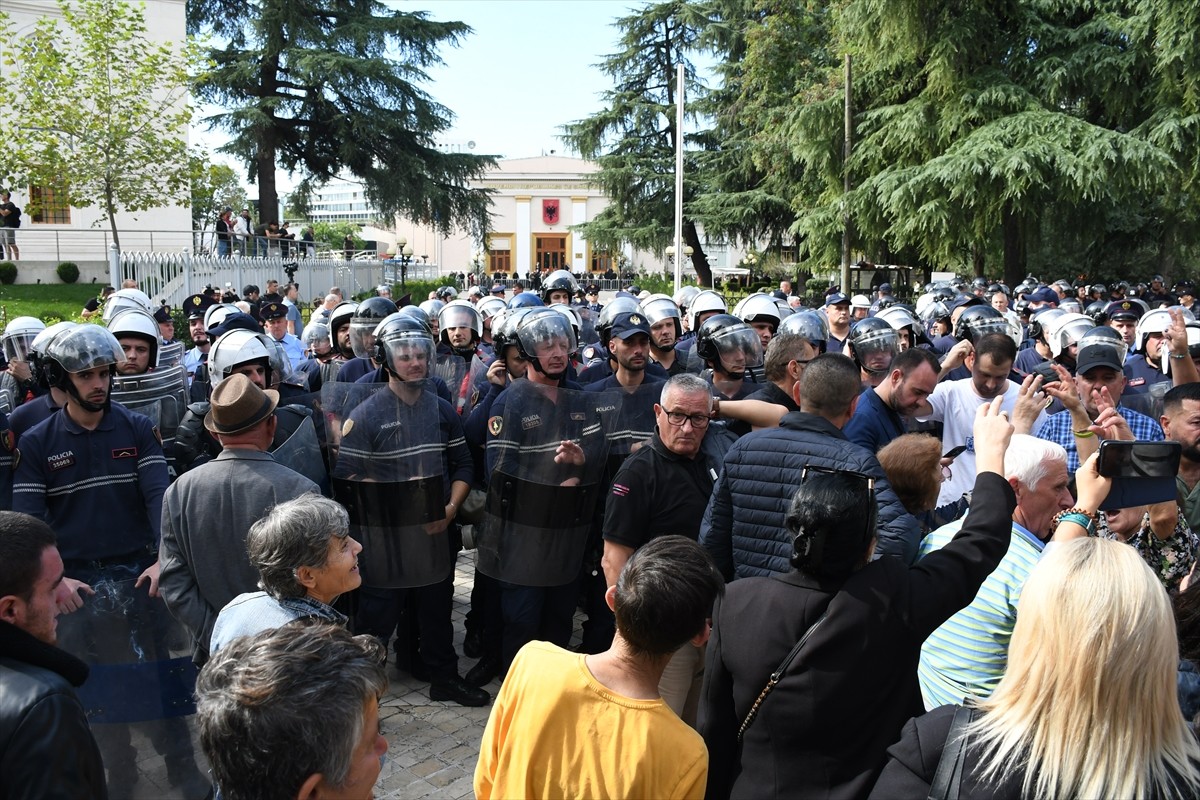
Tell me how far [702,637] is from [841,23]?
26.0 m

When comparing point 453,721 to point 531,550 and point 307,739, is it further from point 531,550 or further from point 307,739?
point 307,739

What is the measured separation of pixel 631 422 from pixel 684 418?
4.57ft

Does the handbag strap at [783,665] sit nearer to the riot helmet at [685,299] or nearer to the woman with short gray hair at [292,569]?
the woman with short gray hair at [292,569]

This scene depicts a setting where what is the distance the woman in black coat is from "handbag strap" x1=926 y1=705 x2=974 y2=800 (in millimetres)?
520

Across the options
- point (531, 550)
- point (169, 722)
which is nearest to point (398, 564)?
point (531, 550)

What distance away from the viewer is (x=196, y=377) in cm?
819

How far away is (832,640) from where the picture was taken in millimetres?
2670

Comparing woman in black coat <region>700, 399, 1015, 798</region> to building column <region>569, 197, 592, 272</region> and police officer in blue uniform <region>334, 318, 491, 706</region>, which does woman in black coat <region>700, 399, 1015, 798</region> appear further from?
building column <region>569, 197, 592, 272</region>

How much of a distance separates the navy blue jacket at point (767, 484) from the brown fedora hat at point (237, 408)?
1863 millimetres

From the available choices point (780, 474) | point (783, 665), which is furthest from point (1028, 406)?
point (783, 665)

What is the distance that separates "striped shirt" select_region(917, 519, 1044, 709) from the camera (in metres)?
3.06

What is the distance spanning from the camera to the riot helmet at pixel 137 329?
6414 mm

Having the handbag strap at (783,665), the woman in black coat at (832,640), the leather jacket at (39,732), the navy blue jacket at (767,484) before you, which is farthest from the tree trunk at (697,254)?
the leather jacket at (39,732)

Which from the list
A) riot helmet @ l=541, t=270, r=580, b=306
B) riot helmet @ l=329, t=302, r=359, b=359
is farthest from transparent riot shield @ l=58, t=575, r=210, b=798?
riot helmet @ l=541, t=270, r=580, b=306
